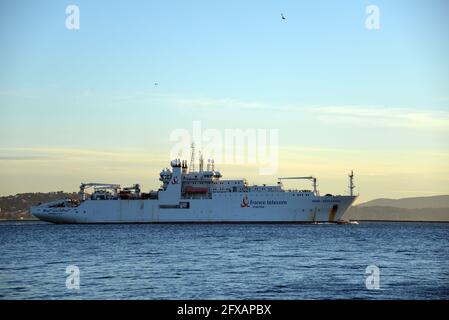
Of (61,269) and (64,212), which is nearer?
(61,269)

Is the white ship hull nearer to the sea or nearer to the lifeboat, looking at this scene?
the lifeboat

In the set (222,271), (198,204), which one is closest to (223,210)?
(198,204)

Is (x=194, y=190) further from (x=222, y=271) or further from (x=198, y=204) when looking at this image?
(x=222, y=271)

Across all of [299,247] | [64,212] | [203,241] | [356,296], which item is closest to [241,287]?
[356,296]

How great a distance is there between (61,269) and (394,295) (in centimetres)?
1708

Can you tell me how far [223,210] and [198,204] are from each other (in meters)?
3.74

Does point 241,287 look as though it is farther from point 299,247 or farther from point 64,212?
point 64,212

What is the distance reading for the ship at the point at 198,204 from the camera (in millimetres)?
85188

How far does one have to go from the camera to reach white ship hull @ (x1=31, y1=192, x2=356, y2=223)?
85.1m

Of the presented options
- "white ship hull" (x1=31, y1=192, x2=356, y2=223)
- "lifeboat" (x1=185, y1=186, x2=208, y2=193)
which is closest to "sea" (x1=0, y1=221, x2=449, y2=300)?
"white ship hull" (x1=31, y1=192, x2=356, y2=223)

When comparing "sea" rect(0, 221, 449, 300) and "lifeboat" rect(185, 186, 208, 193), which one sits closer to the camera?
"sea" rect(0, 221, 449, 300)

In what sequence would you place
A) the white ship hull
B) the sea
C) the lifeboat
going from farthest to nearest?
the lifeboat, the white ship hull, the sea

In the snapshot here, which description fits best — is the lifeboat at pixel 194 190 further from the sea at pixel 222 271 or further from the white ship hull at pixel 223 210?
the sea at pixel 222 271

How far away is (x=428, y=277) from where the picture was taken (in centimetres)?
3073
